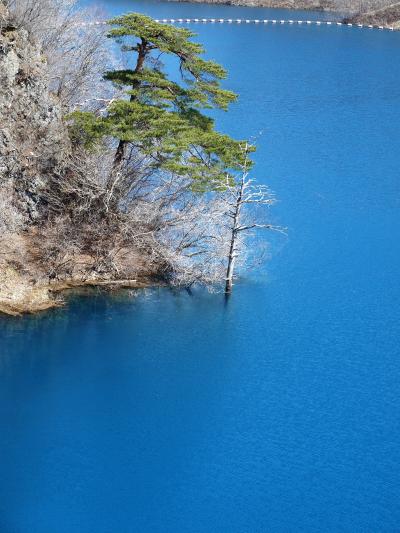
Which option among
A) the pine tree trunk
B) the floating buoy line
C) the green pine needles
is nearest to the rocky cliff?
the green pine needles

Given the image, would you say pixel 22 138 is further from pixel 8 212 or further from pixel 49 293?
pixel 49 293

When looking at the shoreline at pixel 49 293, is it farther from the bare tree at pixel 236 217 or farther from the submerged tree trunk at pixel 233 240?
the bare tree at pixel 236 217

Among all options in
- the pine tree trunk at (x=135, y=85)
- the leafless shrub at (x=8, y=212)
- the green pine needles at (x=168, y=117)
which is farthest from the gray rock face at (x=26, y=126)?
the pine tree trunk at (x=135, y=85)

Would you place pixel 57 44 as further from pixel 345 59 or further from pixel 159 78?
pixel 345 59

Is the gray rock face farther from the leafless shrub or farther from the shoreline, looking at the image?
the shoreline

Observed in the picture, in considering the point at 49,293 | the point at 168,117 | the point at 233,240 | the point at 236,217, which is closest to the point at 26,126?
the point at 168,117

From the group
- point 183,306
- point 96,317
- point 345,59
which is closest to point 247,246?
point 183,306
